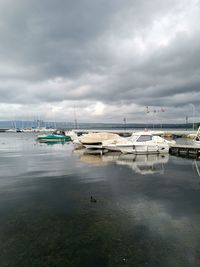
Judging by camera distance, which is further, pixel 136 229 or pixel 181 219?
pixel 181 219

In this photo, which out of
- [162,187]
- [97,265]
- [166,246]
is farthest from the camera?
[162,187]

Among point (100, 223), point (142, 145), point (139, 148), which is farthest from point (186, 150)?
point (100, 223)

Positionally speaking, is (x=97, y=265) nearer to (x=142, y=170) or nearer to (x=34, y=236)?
(x=34, y=236)

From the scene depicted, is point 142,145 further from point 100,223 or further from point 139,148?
point 100,223

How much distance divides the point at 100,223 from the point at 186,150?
24665mm

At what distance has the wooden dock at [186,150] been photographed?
28.3m

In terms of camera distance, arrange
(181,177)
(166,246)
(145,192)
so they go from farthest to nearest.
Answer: (181,177)
(145,192)
(166,246)

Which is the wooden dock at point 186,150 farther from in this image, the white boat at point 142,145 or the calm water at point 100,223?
A: the calm water at point 100,223

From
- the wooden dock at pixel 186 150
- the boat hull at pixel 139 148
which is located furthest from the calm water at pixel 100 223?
the wooden dock at pixel 186 150

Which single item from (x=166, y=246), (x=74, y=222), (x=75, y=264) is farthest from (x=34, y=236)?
(x=166, y=246)

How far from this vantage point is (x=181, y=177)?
612 inches

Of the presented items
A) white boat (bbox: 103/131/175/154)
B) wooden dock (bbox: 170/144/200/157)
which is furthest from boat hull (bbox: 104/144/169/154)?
wooden dock (bbox: 170/144/200/157)

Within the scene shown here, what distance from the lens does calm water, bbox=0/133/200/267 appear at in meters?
5.86

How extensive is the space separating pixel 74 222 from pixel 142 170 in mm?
10952
